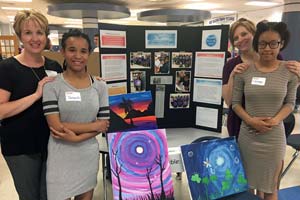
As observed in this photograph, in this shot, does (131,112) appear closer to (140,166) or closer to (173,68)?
(140,166)

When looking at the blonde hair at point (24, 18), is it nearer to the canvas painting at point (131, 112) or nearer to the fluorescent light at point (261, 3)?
the canvas painting at point (131, 112)

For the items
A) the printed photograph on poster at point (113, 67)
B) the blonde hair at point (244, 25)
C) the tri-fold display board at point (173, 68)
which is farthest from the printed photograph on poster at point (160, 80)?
the blonde hair at point (244, 25)

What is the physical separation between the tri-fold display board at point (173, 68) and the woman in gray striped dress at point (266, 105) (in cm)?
49

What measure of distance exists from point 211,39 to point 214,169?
3.39 ft

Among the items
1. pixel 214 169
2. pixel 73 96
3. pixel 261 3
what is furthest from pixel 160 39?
pixel 261 3

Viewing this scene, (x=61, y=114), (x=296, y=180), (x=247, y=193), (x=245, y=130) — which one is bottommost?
(x=296, y=180)

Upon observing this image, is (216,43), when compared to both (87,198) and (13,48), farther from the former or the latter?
(13,48)

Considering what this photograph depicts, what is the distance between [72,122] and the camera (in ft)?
4.76

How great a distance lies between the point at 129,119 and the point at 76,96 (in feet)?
1.75

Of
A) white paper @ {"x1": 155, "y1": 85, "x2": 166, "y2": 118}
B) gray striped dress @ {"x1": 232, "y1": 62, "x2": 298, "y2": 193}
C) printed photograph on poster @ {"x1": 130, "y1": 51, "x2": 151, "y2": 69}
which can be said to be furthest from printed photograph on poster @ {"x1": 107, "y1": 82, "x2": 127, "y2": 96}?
gray striped dress @ {"x1": 232, "y1": 62, "x2": 298, "y2": 193}

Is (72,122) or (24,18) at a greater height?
(24,18)

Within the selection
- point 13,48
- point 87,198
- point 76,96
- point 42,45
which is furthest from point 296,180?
point 13,48

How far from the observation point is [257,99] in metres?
1.58

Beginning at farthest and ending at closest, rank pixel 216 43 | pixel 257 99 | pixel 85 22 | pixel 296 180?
pixel 85 22, pixel 296 180, pixel 216 43, pixel 257 99
